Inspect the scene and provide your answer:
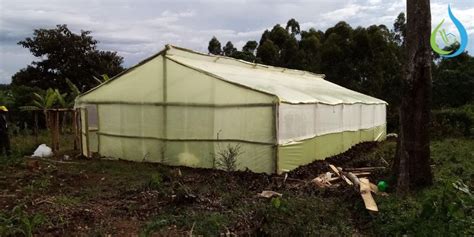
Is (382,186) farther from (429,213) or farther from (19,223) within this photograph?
(19,223)

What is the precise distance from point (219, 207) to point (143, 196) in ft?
4.72

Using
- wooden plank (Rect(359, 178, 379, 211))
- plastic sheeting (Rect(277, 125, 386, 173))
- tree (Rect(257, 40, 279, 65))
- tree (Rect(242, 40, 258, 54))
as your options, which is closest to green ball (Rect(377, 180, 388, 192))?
wooden plank (Rect(359, 178, 379, 211))

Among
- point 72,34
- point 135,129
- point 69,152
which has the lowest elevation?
point 69,152

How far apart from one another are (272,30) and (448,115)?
14824 mm

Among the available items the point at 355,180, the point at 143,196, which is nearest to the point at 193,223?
the point at 143,196

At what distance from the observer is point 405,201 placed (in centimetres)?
665

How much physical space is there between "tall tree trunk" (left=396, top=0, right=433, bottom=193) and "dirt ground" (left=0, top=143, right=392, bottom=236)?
1195 millimetres

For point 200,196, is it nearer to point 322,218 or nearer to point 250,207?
point 250,207

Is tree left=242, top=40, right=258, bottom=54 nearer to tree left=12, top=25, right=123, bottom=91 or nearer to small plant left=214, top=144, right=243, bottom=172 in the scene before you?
tree left=12, top=25, right=123, bottom=91

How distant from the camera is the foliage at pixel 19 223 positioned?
512 cm

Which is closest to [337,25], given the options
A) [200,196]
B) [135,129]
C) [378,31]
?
[378,31]

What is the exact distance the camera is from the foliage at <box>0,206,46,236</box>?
5117 millimetres

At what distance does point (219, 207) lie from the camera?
260 inches

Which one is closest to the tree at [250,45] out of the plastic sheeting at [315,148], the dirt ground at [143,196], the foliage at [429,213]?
the plastic sheeting at [315,148]
